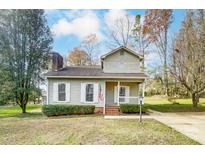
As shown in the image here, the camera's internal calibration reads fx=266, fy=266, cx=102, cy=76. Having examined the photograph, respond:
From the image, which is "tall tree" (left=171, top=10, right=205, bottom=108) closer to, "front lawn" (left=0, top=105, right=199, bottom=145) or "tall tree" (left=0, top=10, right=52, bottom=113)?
"front lawn" (left=0, top=105, right=199, bottom=145)

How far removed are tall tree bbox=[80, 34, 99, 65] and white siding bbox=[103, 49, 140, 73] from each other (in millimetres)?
3017

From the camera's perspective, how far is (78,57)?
705 inches

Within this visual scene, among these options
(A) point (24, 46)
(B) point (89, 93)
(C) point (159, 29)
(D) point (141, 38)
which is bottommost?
(B) point (89, 93)

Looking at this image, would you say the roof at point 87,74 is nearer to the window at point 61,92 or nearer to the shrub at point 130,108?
the window at point 61,92

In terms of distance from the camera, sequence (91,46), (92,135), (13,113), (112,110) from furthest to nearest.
A: (91,46), (13,113), (112,110), (92,135)

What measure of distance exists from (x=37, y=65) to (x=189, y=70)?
24.8 feet

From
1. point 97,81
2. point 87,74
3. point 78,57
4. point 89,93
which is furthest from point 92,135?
point 78,57

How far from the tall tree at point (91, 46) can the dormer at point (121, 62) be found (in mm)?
2949

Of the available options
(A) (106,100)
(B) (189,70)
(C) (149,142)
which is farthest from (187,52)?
(C) (149,142)

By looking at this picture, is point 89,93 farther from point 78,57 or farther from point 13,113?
point 78,57

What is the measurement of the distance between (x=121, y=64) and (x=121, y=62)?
0.33ft

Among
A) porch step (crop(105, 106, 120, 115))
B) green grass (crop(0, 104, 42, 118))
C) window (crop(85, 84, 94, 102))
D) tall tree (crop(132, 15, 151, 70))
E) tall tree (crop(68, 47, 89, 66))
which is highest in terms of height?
tall tree (crop(132, 15, 151, 70))

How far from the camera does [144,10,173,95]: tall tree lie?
14.6 meters

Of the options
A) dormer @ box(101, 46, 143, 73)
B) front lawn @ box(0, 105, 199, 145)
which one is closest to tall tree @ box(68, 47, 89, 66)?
dormer @ box(101, 46, 143, 73)
